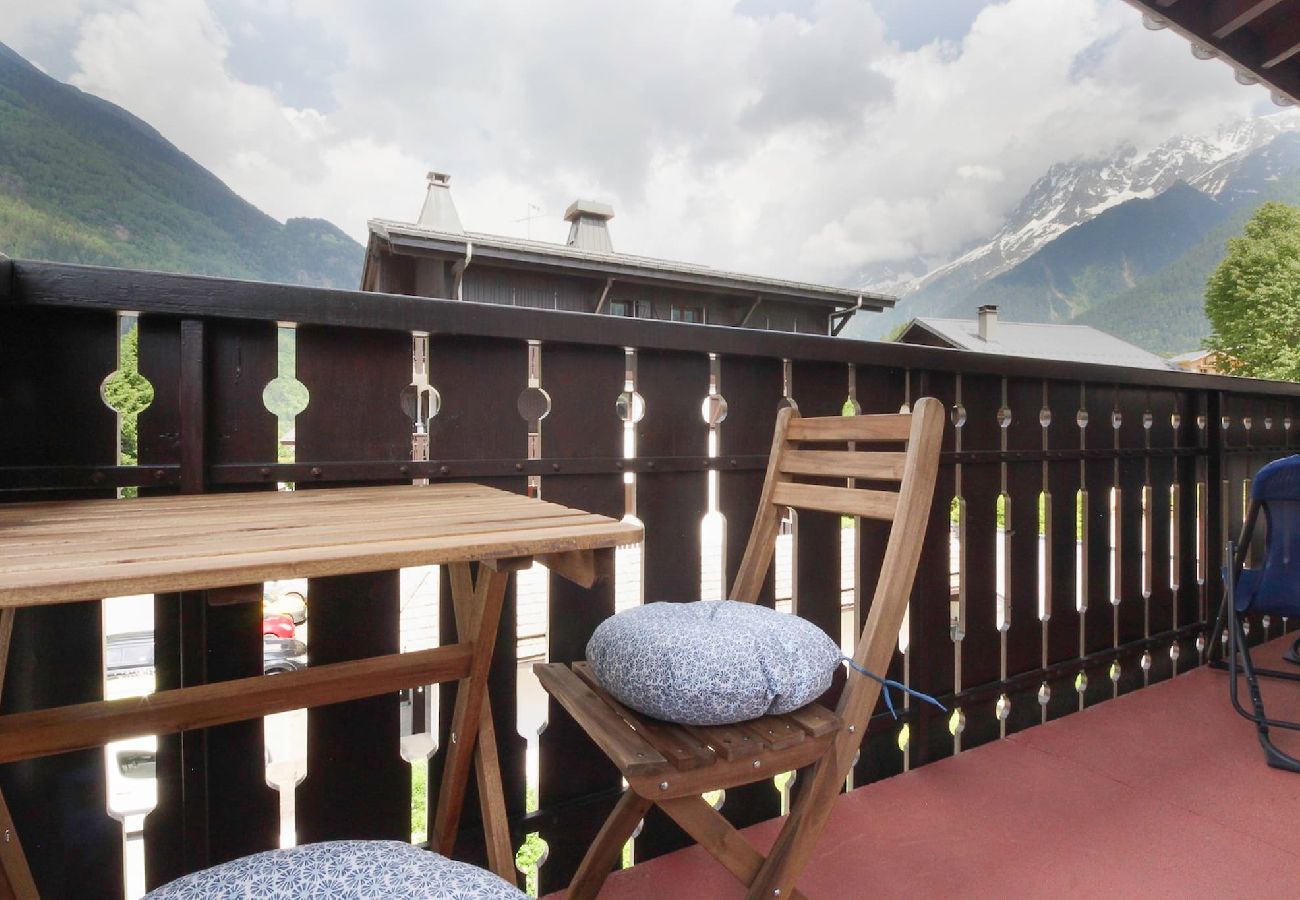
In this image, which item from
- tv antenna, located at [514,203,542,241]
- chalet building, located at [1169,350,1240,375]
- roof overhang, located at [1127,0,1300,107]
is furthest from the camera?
chalet building, located at [1169,350,1240,375]

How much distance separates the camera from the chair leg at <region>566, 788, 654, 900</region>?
1.10 metres

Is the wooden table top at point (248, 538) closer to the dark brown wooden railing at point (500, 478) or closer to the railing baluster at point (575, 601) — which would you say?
the dark brown wooden railing at point (500, 478)

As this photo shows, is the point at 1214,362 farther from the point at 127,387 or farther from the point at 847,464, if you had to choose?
the point at 127,387

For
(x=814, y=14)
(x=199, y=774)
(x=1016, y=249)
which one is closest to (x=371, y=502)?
(x=199, y=774)

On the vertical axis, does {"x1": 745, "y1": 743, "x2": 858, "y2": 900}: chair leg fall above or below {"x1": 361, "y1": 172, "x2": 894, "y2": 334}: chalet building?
below

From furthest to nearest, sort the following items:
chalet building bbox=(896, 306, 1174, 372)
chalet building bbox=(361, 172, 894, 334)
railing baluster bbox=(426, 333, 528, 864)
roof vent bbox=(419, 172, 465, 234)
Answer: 1. chalet building bbox=(896, 306, 1174, 372)
2. roof vent bbox=(419, 172, 465, 234)
3. chalet building bbox=(361, 172, 894, 334)
4. railing baluster bbox=(426, 333, 528, 864)

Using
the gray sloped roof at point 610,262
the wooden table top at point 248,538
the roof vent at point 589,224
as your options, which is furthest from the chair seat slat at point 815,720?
the roof vent at point 589,224

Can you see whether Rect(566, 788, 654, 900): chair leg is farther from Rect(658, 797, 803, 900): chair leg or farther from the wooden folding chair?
Rect(658, 797, 803, 900): chair leg

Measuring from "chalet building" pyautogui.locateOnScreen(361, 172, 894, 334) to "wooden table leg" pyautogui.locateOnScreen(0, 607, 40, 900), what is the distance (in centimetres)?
866

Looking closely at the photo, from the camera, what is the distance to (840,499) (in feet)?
4.06

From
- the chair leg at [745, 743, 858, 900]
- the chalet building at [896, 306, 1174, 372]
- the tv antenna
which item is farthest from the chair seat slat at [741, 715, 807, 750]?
the tv antenna

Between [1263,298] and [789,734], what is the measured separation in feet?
99.8

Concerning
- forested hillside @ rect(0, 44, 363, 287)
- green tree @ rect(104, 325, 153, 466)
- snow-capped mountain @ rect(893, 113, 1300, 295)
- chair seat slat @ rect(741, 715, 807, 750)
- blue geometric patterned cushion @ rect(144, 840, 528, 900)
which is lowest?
chair seat slat @ rect(741, 715, 807, 750)

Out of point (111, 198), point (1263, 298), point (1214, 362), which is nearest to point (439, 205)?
point (111, 198)
